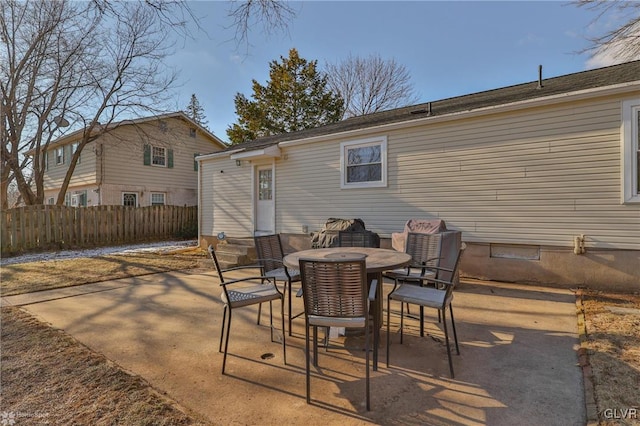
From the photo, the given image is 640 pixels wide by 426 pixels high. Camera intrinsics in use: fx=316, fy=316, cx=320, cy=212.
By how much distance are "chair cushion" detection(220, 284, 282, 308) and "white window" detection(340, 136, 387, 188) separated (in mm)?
4637

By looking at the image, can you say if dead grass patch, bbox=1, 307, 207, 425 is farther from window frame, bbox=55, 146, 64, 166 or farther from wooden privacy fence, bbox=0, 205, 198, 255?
window frame, bbox=55, 146, 64, 166

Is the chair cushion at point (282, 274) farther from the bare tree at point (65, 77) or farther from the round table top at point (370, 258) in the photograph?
the bare tree at point (65, 77)

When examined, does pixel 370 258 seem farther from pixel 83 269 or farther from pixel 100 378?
pixel 83 269

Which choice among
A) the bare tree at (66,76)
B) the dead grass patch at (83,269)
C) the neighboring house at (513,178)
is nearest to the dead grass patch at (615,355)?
the neighboring house at (513,178)

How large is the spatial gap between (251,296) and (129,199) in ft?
47.7

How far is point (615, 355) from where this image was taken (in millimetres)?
2775

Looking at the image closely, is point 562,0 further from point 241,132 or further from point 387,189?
point 241,132

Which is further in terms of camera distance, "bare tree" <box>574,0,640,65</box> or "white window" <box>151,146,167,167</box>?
"white window" <box>151,146,167,167</box>

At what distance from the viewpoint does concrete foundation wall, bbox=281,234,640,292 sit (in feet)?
16.5

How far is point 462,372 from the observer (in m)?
2.59

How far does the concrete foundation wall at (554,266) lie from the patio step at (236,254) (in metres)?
4.97

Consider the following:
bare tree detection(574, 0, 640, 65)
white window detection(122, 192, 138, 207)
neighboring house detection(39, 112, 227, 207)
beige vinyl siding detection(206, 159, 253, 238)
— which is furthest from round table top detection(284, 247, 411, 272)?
white window detection(122, 192, 138, 207)

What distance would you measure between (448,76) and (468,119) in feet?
36.1

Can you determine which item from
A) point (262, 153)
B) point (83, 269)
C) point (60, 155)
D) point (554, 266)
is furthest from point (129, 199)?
point (554, 266)
